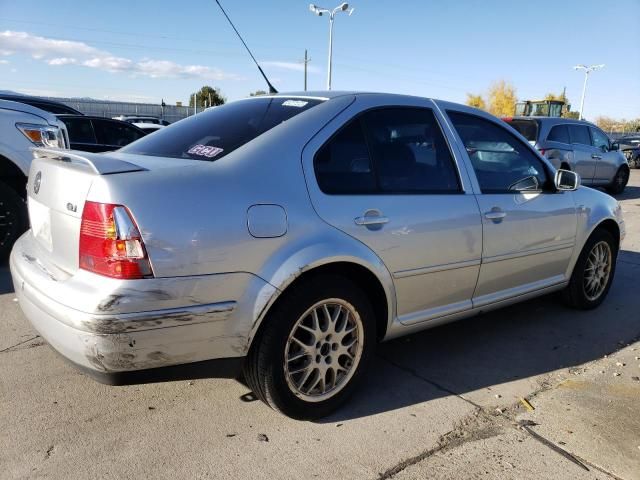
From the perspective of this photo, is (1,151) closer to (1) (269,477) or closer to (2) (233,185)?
(2) (233,185)

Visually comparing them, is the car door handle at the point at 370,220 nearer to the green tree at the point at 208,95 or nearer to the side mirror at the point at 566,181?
the side mirror at the point at 566,181

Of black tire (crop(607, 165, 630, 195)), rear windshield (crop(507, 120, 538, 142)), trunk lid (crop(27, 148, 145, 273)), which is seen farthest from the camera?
black tire (crop(607, 165, 630, 195))

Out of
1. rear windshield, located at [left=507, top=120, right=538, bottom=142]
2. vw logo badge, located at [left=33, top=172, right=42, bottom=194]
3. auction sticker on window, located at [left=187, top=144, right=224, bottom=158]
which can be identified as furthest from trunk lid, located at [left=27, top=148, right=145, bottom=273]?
rear windshield, located at [left=507, top=120, right=538, bottom=142]

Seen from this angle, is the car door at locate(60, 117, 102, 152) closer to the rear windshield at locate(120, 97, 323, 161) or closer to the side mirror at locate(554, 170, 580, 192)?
the rear windshield at locate(120, 97, 323, 161)

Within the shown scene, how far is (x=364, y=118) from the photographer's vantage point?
118 inches

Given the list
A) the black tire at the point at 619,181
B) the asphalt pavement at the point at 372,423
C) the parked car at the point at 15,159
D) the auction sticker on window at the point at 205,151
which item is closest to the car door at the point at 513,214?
the asphalt pavement at the point at 372,423

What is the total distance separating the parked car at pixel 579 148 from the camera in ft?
36.0

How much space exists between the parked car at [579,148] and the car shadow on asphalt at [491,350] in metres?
6.73

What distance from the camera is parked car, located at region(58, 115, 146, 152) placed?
9.43 metres

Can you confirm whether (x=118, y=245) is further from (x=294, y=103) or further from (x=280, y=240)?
(x=294, y=103)

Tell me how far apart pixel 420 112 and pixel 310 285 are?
142 centimetres

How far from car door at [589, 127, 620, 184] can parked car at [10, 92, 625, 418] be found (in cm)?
1037

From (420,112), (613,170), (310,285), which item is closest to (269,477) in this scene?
(310,285)

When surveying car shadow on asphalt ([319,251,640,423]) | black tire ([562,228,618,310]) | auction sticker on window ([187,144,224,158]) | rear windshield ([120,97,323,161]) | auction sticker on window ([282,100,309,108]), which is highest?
auction sticker on window ([282,100,309,108])
